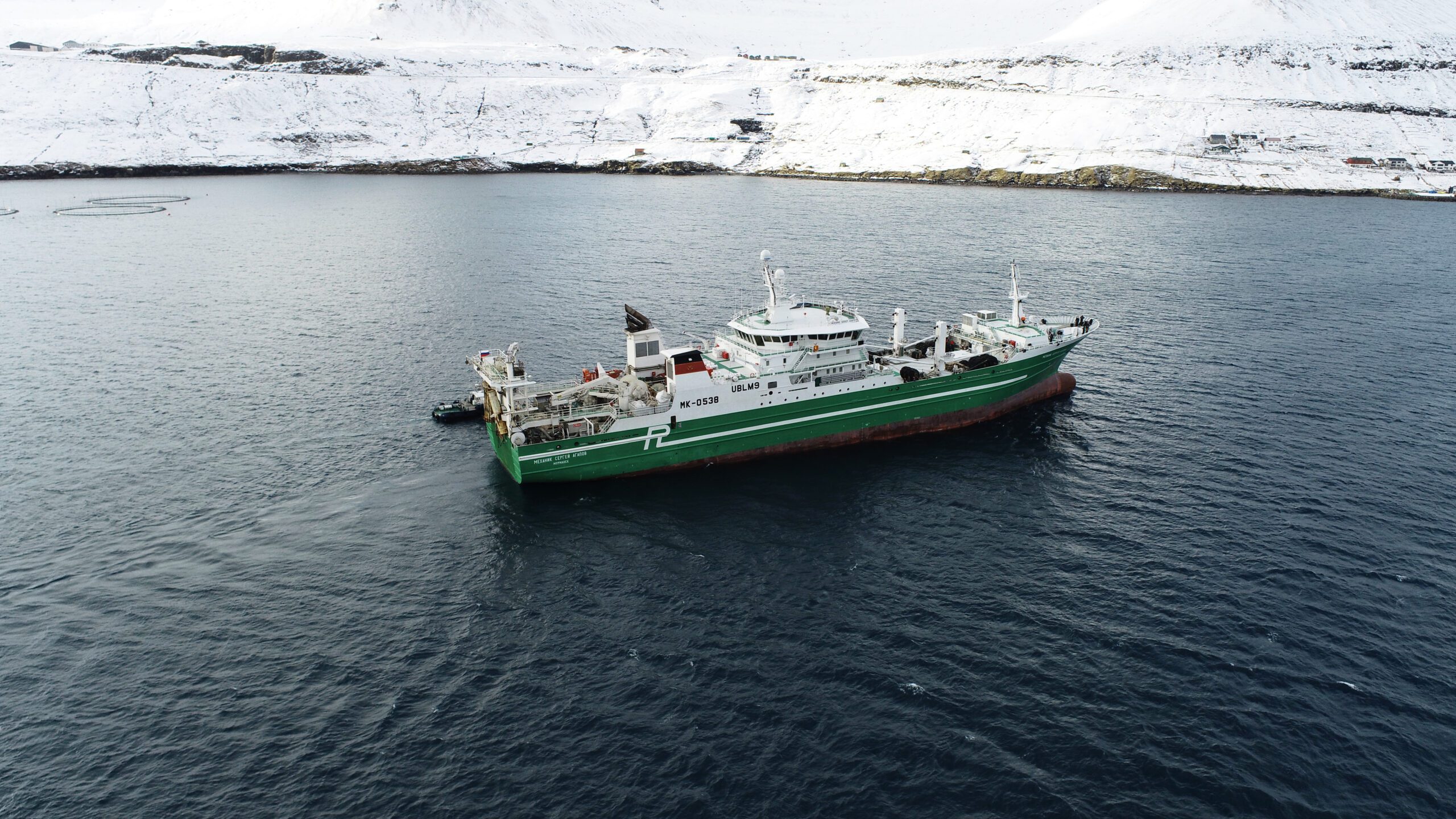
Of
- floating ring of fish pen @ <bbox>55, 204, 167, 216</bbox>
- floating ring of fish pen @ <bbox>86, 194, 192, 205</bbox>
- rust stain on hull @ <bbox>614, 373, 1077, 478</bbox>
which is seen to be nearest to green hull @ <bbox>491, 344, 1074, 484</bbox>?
rust stain on hull @ <bbox>614, 373, 1077, 478</bbox>

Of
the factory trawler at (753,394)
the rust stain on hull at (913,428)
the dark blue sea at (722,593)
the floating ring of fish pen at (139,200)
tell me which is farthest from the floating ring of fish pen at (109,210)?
the rust stain on hull at (913,428)

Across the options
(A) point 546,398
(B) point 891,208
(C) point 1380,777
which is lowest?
(C) point 1380,777

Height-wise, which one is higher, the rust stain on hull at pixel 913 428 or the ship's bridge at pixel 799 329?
the ship's bridge at pixel 799 329

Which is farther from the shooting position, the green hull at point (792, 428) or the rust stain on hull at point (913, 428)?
the rust stain on hull at point (913, 428)

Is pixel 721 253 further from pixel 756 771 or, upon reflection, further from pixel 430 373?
pixel 756 771

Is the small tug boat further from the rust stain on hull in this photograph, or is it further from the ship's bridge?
the ship's bridge

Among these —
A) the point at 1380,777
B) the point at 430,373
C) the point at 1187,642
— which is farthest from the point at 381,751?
the point at 430,373

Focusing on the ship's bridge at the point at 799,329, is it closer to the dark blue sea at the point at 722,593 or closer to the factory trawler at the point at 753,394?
the factory trawler at the point at 753,394
